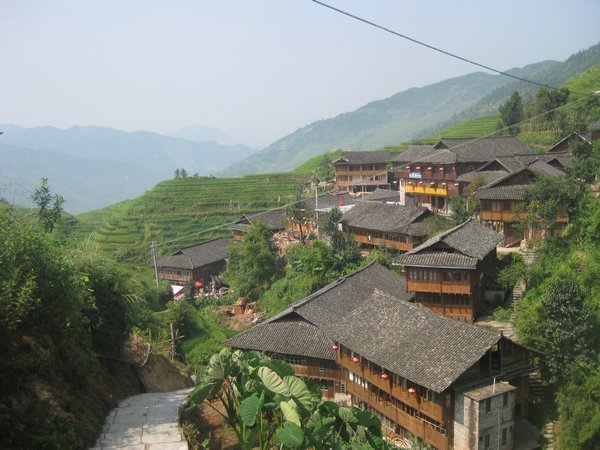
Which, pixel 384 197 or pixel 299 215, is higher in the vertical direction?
pixel 384 197

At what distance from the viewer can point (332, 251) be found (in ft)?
97.9

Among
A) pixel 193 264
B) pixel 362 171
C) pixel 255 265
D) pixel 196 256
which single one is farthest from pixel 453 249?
pixel 362 171

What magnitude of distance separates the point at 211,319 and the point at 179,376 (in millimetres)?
14982

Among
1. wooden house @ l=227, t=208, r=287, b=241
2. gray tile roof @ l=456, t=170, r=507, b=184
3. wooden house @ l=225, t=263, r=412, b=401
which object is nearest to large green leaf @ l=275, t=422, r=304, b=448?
wooden house @ l=225, t=263, r=412, b=401

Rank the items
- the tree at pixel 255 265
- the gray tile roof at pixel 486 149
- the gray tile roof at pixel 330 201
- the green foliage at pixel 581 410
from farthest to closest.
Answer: the gray tile roof at pixel 330 201 < the gray tile roof at pixel 486 149 < the tree at pixel 255 265 < the green foliage at pixel 581 410

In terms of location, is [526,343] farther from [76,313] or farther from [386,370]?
[76,313]

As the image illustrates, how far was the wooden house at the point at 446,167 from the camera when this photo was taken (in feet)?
104

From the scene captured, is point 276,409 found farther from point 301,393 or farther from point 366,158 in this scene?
point 366,158

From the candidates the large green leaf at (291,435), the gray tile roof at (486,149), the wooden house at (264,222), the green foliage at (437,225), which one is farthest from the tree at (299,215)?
the large green leaf at (291,435)

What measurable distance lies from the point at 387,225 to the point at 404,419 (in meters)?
14.0

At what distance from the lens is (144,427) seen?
29.3ft

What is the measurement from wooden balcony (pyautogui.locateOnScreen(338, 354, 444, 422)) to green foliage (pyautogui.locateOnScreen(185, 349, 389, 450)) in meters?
6.09

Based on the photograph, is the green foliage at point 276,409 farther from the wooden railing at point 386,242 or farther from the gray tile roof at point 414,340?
the wooden railing at point 386,242

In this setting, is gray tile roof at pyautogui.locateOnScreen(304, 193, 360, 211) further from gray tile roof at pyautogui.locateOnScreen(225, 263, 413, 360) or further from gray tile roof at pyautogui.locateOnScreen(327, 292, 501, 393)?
gray tile roof at pyautogui.locateOnScreen(327, 292, 501, 393)
